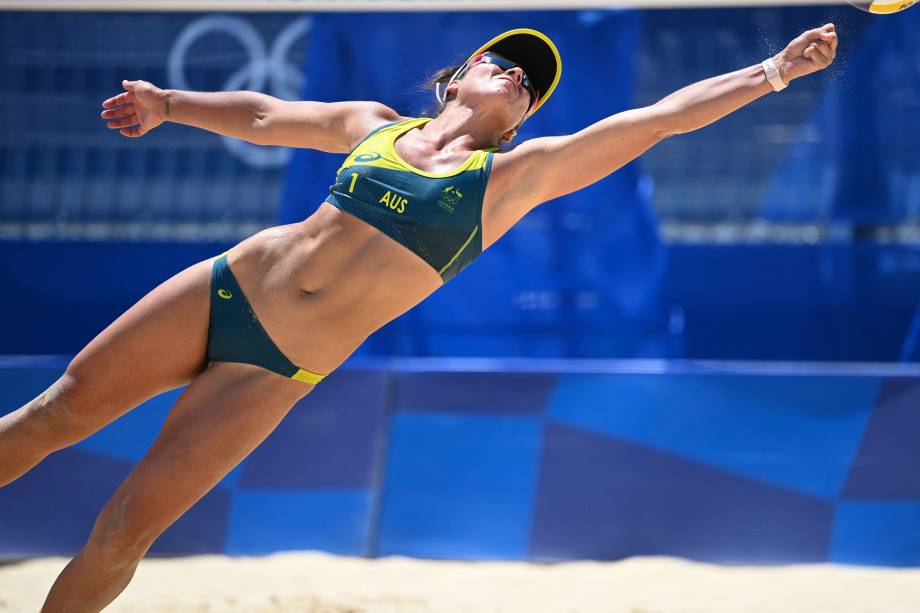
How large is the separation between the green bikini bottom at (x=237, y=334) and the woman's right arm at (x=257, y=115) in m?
0.56

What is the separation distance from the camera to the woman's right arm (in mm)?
3234

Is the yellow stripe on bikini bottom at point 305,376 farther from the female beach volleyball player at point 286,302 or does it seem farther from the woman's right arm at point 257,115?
the woman's right arm at point 257,115

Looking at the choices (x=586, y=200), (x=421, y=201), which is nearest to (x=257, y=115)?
(x=421, y=201)

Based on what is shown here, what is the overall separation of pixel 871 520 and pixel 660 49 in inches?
95.6

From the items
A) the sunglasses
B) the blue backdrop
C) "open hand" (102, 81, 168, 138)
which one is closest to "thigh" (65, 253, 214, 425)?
"open hand" (102, 81, 168, 138)

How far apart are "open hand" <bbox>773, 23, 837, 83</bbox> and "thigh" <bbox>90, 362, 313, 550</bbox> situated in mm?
1573

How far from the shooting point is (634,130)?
2852 millimetres

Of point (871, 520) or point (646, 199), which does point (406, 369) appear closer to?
point (646, 199)

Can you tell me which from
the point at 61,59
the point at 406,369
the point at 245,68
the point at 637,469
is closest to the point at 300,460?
the point at 406,369

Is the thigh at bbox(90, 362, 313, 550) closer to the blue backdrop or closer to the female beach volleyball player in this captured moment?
the female beach volleyball player

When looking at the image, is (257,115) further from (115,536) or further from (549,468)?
(549,468)

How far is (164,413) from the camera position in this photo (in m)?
4.95

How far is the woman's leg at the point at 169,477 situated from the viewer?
282 cm

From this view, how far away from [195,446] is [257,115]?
107 centimetres
